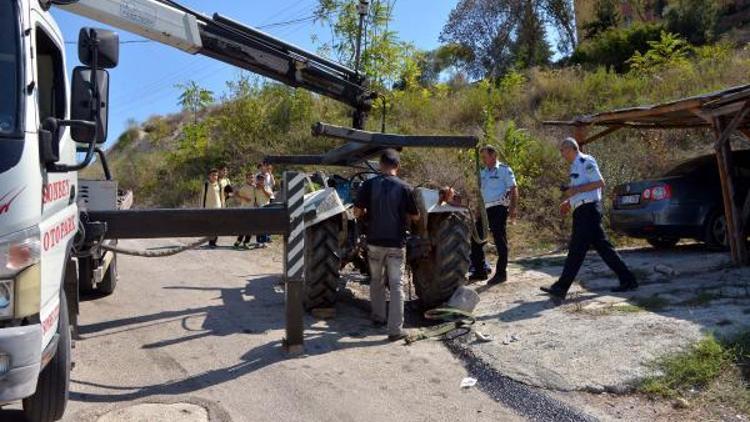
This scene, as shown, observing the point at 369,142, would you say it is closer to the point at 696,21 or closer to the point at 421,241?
the point at 421,241

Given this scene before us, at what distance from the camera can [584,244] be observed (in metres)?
7.27

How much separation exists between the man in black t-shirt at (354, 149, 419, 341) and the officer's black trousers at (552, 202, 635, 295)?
5.94 feet

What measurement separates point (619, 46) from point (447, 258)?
2239cm

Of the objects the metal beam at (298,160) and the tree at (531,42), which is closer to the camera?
the metal beam at (298,160)

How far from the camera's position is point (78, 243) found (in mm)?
5219

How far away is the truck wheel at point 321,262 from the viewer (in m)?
7.08

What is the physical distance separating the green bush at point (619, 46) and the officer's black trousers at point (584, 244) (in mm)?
20082

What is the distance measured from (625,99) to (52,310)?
1749cm

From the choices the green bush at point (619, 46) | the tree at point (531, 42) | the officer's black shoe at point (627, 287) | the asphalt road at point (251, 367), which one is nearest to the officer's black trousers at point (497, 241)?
the officer's black shoe at point (627, 287)

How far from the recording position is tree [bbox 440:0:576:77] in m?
33.8

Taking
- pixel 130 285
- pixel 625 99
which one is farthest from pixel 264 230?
pixel 625 99

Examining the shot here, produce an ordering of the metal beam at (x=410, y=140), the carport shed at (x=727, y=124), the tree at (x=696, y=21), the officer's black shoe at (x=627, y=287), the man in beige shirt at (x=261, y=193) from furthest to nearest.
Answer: the tree at (x=696, y=21)
the man in beige shirt at (x=261, y=193)
the carport shed at (x=727, y=124)
the officer's black shoe at (x=627, y=287)
the metal beam at (x=410, y=140)

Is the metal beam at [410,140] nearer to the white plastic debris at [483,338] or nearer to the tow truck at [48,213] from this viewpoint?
the tow truck at [48,213]

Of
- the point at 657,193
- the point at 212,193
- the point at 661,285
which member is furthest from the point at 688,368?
the point at 212,193
